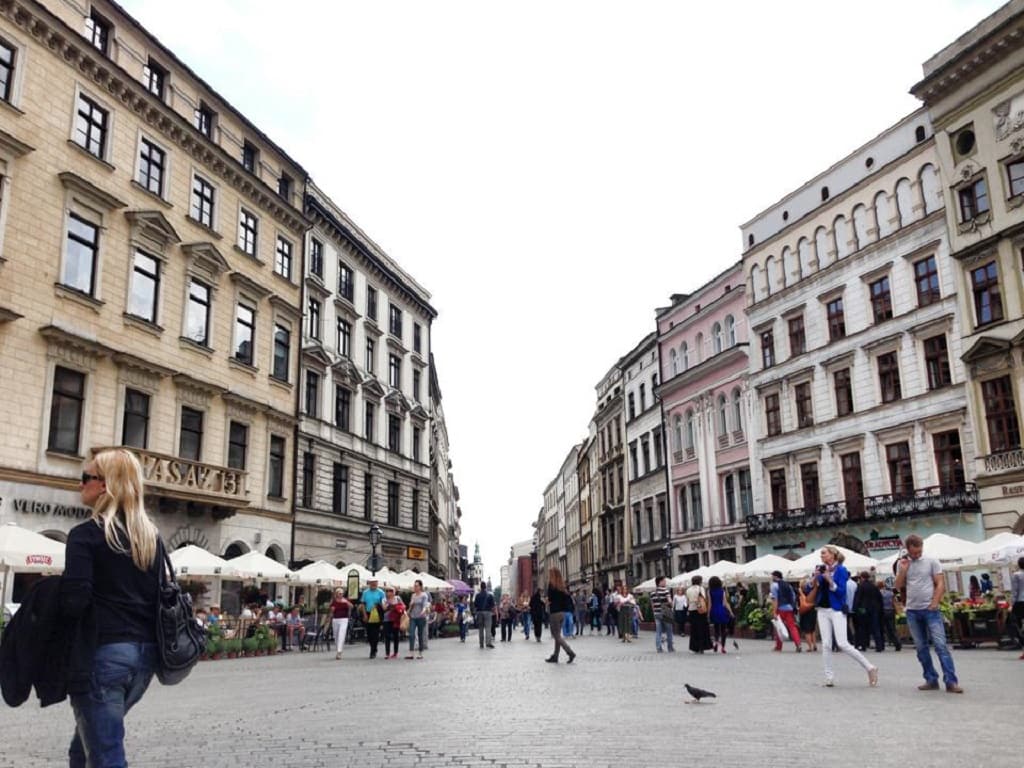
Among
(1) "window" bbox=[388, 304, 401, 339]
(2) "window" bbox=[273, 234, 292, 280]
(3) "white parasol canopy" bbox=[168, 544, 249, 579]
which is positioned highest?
(1) "window" bbox=[388, 304, 401, 339]

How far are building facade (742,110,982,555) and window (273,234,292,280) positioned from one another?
888 inches

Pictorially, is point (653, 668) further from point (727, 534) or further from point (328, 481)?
point (727, 534)

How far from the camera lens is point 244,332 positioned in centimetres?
3297

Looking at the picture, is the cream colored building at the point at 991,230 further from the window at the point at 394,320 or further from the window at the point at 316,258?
the window at the point at 394,320

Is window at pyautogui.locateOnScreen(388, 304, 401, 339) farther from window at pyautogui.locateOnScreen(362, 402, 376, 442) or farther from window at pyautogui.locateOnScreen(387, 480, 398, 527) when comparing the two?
window at pyautogui.locateOnScreen(387, 480, 398, 527)

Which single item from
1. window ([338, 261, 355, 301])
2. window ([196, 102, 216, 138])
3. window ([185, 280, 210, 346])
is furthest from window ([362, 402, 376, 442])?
window ([196, 102, 216, 138])

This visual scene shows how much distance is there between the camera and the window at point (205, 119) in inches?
1241

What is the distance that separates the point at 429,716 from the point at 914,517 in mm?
29228

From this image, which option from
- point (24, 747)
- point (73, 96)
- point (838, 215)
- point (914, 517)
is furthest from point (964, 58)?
point (24, 747)

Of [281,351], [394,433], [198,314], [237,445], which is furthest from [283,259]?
[394,433]

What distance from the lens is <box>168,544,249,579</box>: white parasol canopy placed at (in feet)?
74.7

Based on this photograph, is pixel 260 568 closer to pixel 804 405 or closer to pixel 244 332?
pixel 244 332

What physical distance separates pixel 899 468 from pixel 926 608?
89.6 ft

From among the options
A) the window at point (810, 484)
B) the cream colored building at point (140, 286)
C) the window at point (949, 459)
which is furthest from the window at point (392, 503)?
the window at point (949, 459)
